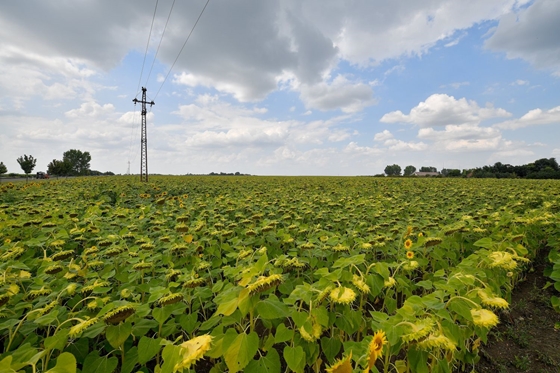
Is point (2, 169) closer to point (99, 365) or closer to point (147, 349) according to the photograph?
point (99, 365)

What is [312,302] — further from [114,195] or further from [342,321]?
[114,195]

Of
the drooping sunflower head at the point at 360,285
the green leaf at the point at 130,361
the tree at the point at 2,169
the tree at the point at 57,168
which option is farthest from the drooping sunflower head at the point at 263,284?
the tree at the point at 57,168

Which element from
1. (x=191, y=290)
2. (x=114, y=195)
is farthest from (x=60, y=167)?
(x=191, y=290)

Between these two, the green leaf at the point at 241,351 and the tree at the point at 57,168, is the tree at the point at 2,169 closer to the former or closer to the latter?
the tree at the point at 57,168

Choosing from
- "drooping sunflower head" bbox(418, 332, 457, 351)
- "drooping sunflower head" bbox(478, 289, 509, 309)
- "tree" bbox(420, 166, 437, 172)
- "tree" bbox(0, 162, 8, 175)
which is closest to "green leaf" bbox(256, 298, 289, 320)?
"drooping sunflower head" bbox(418, 332, 457, 351)

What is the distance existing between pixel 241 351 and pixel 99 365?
830mm

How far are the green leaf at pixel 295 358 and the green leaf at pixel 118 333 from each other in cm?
83

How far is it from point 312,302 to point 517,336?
9.48ft

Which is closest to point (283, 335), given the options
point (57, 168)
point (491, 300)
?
point (491, 300)

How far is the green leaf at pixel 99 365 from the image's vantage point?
1.44m

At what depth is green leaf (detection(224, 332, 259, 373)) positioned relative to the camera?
1.21 m

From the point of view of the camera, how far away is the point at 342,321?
68.2 inches

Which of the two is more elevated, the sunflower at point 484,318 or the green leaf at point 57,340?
the sunflower at point 484,318

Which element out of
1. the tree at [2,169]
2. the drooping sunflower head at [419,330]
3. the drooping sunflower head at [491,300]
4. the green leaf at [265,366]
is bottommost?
the green leaf at [265,366]
